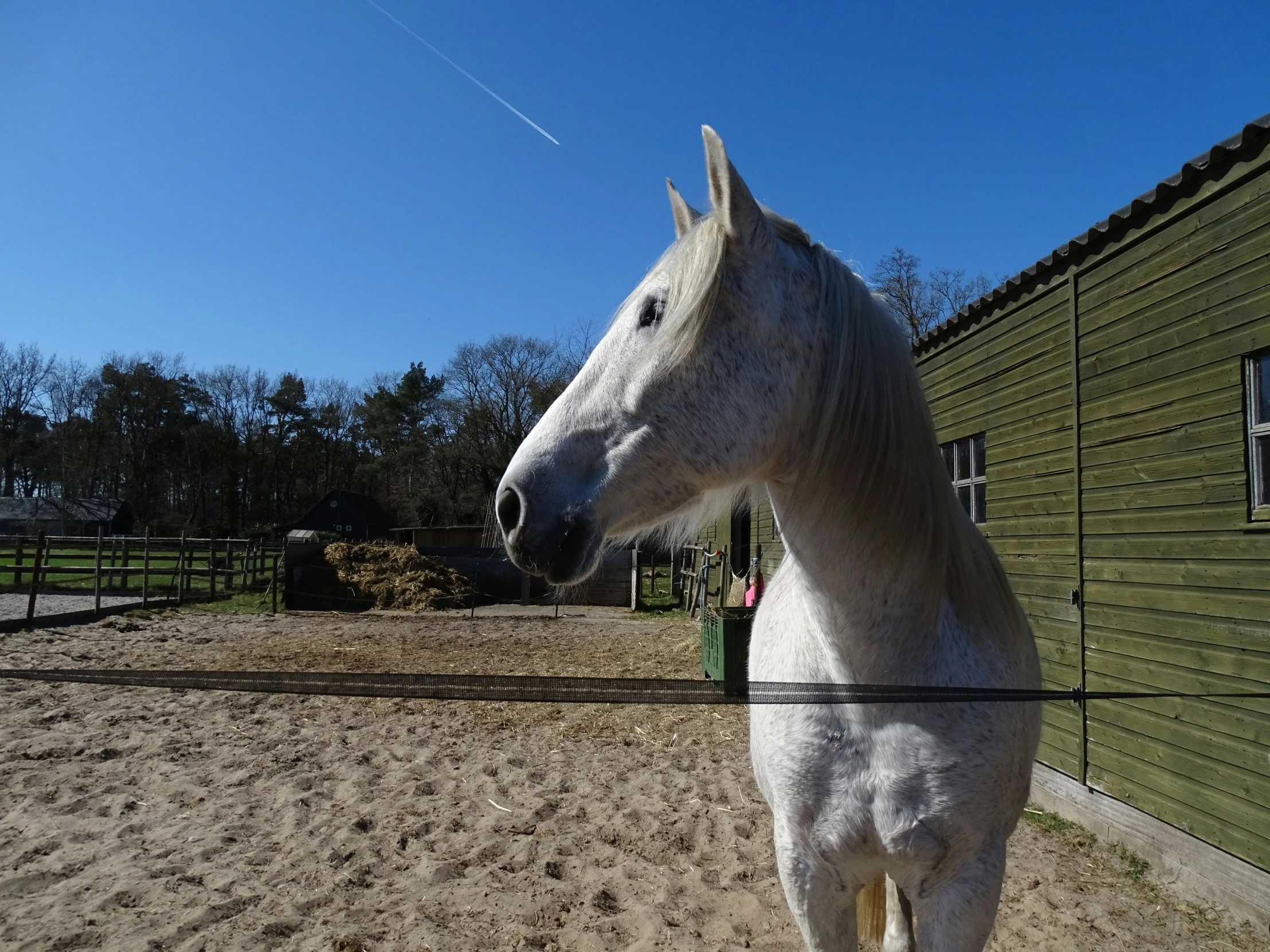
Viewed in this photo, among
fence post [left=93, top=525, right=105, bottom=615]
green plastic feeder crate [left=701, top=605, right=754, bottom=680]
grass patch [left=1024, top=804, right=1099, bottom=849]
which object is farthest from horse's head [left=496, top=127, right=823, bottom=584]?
fence post [left=93, top=525, right=105, bottom=615]

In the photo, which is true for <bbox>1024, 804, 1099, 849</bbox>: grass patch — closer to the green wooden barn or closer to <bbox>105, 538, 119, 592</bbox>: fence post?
the green wooden barn

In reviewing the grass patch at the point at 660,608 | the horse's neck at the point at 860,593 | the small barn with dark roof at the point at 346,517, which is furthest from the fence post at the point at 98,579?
the small barn with dark roof at the point at 346,517

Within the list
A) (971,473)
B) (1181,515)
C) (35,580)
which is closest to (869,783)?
(1181,515)

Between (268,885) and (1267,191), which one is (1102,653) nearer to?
(1267,191)

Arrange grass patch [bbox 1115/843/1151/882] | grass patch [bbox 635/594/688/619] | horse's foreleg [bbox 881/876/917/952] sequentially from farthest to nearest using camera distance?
grass patch [bbox 635/594/688/619] < grass patch [bbox 1115/843/1151/882] < horse's foreleg [bbox 881/876/917/952]

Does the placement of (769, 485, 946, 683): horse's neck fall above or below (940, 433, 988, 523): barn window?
below

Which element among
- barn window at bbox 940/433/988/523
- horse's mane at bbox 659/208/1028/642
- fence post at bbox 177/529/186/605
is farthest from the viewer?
fence post at bbox 177/529/186/605

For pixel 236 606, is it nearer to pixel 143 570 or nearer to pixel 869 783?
pixel 143 570

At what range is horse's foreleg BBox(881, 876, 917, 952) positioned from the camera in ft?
7.03

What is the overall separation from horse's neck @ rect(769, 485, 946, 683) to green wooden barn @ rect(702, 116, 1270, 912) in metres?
2.73

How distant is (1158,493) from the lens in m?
3.69

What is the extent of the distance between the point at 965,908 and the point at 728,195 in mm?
1489

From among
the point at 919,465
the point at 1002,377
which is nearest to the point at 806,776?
the point at 919,465

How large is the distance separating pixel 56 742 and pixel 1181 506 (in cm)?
769
